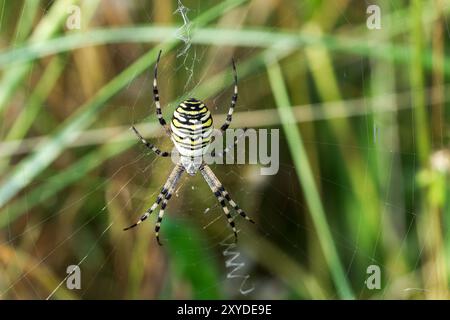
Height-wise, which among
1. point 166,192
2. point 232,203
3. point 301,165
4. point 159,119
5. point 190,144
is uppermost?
point 159,119

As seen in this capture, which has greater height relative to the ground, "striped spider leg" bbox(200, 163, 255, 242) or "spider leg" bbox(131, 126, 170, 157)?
"spider leg" bbox(131, 126, 170, 157)

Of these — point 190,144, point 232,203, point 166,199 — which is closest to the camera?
point 190,144

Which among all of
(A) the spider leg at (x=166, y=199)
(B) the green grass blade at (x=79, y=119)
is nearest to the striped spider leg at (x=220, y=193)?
(A) the spider leg at (x=166, y=199)

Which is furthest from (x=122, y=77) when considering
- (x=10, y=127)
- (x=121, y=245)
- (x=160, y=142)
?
(x=121, y=245)

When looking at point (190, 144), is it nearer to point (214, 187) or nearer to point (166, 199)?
point (166, 199)

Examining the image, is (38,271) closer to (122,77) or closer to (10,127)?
(10,127)

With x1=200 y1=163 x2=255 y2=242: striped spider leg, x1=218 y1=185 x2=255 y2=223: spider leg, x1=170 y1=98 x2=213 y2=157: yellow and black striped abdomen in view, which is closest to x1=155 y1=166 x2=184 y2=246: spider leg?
x1=200 y1=163 x2=255 y2=242: striped spider leg

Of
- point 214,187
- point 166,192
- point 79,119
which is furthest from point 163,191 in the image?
point 79,119

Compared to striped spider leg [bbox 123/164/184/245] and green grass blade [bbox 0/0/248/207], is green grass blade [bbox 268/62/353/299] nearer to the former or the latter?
green grass blade [bbox 0/0/248/207]
